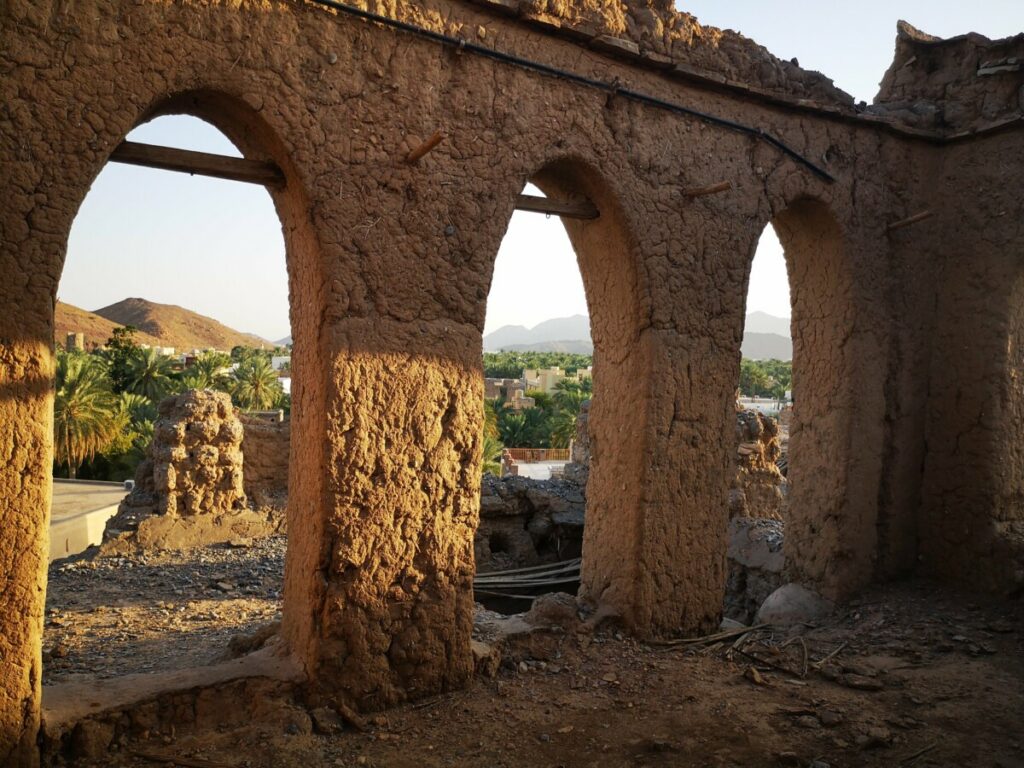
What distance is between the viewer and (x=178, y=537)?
891 cm

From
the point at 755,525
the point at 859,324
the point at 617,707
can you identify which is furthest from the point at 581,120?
the point at 755,525

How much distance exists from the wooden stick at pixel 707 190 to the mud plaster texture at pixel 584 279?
0.09m

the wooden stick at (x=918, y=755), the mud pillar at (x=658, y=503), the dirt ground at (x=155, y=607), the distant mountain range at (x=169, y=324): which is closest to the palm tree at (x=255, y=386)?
the dirt ground at (x=155, y=607)

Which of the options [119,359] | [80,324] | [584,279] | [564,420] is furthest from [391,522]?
[80,324]

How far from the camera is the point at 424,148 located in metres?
4.18

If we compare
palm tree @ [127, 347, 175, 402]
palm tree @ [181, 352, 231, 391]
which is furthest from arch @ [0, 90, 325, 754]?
palm tree @ [127, 347, 175, 402]

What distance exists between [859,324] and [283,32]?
4.76m

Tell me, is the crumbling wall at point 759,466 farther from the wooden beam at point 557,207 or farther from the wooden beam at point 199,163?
the wooden beam at point 199,163

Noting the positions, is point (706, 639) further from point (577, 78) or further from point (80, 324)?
point (80, 324)

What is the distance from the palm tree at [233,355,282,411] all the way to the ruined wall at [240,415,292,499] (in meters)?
16.3

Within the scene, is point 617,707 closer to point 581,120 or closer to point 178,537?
point 581,120

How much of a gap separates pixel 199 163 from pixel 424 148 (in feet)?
3.72

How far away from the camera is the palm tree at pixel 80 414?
19.4 metres

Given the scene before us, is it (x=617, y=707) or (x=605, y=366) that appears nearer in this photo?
(x=617, y=707)
